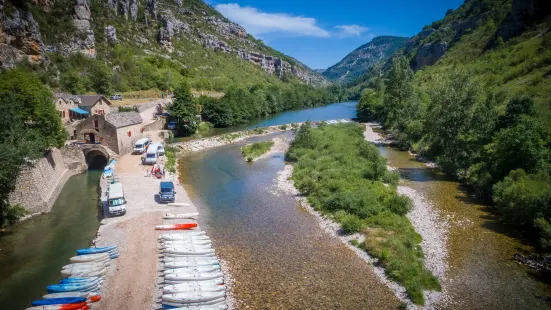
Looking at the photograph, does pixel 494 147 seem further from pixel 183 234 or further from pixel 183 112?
pixel 183 112

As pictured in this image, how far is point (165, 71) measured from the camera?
355ft

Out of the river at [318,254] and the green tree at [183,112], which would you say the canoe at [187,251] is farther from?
the green tree at [183,112]

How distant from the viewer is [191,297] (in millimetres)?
17188

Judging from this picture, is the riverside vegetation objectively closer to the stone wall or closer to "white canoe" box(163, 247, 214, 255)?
"white canoe" box(163, 247, 214, 255)

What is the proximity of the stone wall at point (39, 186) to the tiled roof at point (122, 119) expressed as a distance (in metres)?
9.83

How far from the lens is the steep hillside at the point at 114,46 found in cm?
7600

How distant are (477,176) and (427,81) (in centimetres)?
6697

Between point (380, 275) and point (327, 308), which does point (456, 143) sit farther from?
point (327, 308)

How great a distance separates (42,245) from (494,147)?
134 ft

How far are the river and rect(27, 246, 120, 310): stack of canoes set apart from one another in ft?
24.5

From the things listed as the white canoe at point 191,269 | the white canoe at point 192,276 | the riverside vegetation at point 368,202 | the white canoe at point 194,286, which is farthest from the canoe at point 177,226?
the riverside vegetation at point 368,202

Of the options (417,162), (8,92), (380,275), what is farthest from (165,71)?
(380,275)

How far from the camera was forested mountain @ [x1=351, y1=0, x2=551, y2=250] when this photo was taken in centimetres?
2666

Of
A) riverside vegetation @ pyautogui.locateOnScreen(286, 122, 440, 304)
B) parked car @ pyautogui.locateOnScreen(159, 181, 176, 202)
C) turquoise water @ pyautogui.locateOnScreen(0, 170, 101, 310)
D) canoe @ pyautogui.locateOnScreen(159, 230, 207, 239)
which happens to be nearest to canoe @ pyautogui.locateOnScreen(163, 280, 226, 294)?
canoe @ pyautogui.locateOnScreen(159, 230, 207, 239)
